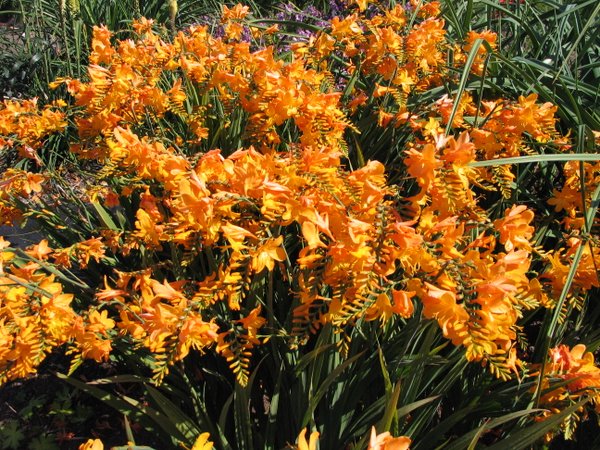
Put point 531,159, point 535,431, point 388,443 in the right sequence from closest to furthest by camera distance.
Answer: point 388,443 → point 535,431 → point 531,159

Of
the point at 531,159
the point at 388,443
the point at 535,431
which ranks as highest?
the point at 531,159

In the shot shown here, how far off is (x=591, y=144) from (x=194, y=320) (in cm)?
146

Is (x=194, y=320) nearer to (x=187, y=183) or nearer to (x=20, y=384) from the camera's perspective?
(x=187, y=183)

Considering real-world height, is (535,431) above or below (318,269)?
below

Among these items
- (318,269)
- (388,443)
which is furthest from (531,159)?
(388,443)

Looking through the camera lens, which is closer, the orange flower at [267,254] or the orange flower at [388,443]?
the orange flower at [388,443]

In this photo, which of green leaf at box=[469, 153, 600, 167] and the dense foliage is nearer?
the dense foliage

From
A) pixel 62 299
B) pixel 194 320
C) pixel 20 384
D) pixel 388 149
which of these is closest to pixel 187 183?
pixel 194 320

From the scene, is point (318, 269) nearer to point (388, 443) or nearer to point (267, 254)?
point (267, 254)

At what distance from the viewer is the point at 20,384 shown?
2.17 meters

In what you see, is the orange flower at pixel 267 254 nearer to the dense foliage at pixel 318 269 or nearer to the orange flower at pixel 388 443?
the dense foliage at pixel 318 269

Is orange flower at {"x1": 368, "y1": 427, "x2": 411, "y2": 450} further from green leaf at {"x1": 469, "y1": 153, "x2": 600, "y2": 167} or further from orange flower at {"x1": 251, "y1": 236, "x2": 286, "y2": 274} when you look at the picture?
green leaf at {"x1": 469, "y1": 153, "x2": 600, "y2": 167}

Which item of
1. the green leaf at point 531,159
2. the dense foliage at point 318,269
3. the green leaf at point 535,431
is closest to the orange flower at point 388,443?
the dense foliage at point 318,269

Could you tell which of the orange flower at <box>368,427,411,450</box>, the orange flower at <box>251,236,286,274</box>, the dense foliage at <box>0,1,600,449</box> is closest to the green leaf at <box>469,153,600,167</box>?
the dense foliage at <box>0,1,600,449</box>
